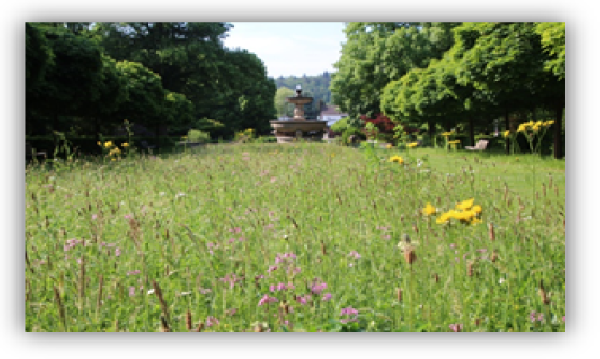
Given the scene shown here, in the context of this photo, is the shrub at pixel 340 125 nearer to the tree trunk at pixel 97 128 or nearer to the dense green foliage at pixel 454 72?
the dense green foliage at pixel 454 72

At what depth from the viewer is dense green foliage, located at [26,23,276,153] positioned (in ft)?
15.4

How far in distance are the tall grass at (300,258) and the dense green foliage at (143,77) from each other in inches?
43.5

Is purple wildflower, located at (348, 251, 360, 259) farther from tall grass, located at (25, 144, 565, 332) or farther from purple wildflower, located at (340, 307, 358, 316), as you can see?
purple wildflower, located at (340, 307, 358, 316)

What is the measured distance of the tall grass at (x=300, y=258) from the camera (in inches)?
100

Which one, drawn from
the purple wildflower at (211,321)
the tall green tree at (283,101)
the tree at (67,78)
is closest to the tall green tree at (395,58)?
the tall green tree at (283,101)

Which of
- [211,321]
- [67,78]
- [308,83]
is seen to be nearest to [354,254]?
[211,321]

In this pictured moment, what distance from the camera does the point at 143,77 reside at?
600 centimetres

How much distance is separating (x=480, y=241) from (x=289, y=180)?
2826 mm

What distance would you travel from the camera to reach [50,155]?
233 inches

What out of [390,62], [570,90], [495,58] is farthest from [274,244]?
[390,62]

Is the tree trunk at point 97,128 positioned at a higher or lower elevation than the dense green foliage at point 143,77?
lower

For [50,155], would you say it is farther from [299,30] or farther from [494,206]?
[494,206]

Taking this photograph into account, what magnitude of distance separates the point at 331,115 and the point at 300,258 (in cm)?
931

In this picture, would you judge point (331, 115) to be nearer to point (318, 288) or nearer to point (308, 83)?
point (308, 83)
